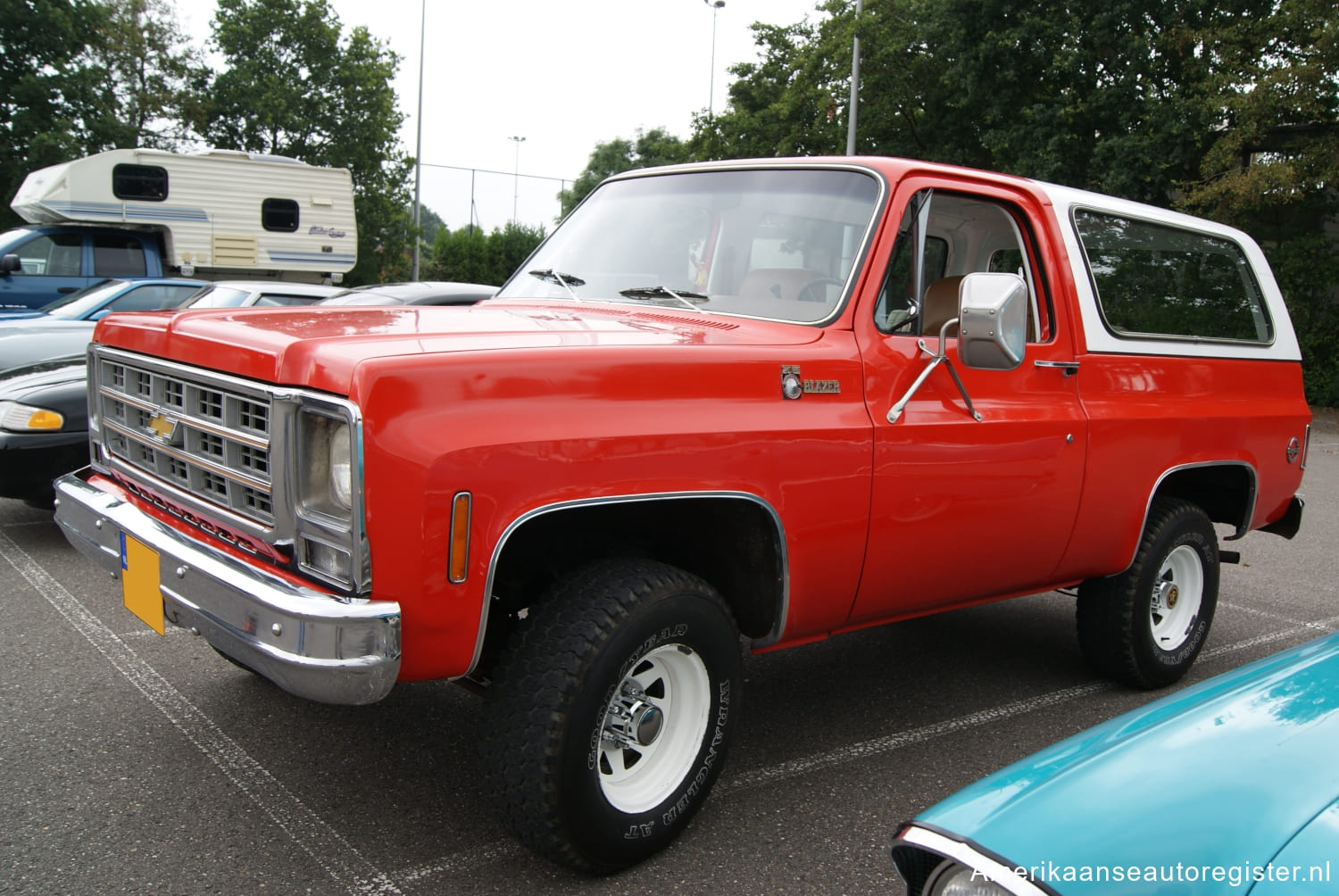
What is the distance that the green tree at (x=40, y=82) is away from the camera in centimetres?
2528

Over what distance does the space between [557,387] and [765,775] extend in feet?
5.27

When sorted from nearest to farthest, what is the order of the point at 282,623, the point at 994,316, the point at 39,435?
the point at 282,623 → the point at 994,316 → the point at 39,435

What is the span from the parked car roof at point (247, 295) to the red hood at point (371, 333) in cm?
618

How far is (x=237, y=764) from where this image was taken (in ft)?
10.6

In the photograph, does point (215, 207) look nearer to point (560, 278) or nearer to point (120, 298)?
point (120, 298)

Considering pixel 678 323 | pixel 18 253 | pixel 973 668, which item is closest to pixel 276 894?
pixel 678 323

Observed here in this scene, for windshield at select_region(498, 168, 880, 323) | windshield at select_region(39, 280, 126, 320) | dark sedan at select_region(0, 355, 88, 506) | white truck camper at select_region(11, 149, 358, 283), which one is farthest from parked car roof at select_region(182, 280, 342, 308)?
windshield at select_region(498, 168, 880, 323)

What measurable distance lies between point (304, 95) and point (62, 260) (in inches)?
702

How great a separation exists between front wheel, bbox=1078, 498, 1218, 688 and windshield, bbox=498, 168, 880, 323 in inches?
76.2

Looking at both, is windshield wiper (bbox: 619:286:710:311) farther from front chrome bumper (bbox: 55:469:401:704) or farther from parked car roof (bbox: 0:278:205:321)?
parked car roof (bbox: 0:278:205:321)

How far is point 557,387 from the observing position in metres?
2.49

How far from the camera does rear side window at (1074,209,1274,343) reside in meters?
3.99

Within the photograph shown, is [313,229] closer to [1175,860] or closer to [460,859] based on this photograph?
[460,859]

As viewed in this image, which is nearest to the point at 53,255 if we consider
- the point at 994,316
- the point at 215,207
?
the point at 215,207
